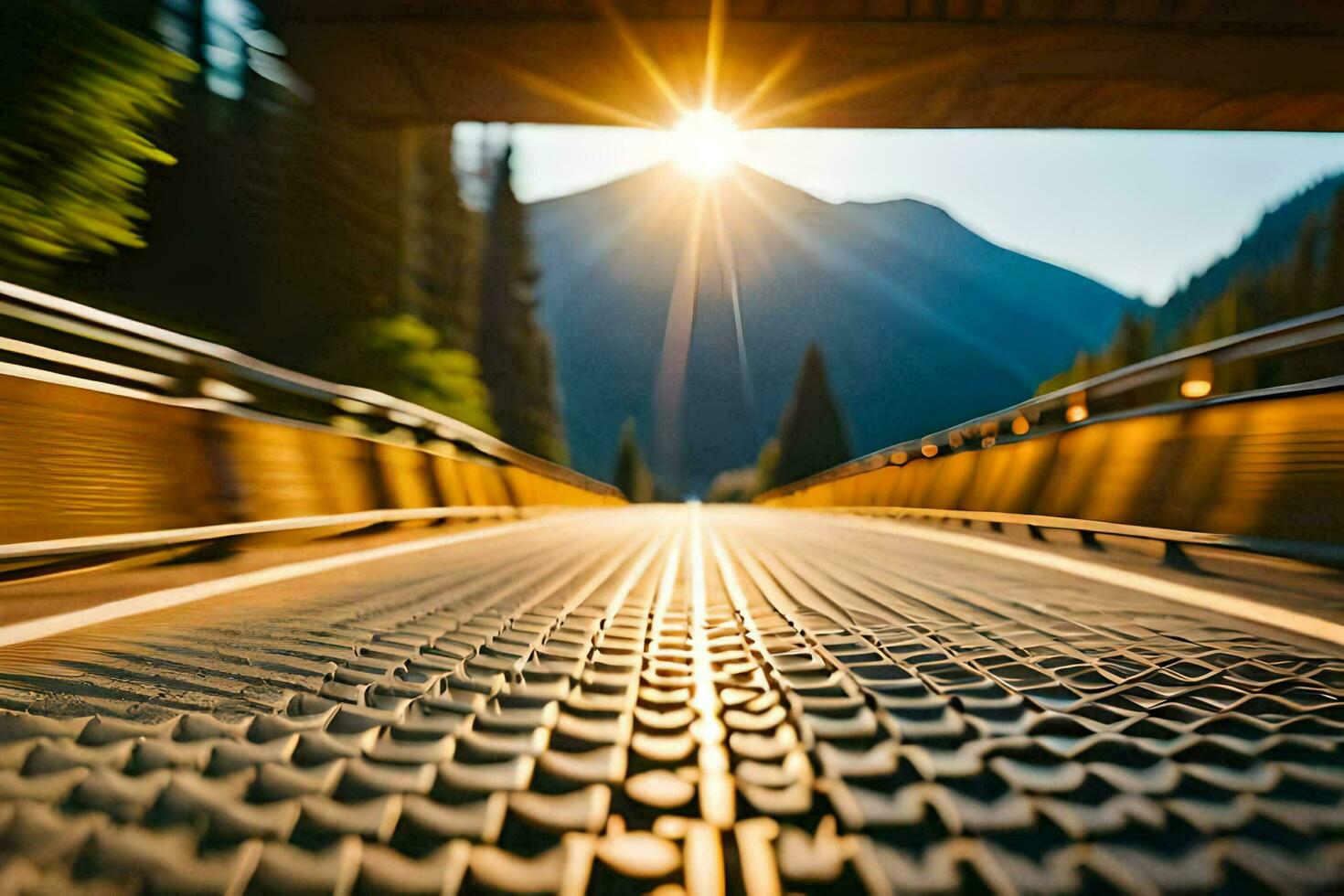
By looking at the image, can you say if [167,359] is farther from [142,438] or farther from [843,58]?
[843,58]

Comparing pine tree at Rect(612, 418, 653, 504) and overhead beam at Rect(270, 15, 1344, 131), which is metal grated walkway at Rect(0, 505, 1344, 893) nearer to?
overhead beam at Rect(270, 15, 1344, 131)

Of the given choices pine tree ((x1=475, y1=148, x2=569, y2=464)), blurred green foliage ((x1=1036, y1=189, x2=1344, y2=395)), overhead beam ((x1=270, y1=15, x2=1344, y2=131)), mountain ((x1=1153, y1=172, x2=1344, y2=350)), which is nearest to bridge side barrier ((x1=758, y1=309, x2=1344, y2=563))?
overhead beam ((x1=270, y1=15, x2=1344, y2=131))

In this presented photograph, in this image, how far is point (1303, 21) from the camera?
12445 mm

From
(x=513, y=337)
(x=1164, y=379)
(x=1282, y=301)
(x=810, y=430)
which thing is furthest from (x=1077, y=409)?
(x=810, y=430)

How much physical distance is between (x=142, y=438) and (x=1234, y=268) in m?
135

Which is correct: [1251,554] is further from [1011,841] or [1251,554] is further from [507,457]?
[507,457]

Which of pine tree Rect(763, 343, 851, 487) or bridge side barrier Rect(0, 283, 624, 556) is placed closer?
bridge side barrier Rect(0, 283, 624, 556)

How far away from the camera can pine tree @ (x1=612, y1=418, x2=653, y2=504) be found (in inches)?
4493

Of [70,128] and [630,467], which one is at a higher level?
[630,467]

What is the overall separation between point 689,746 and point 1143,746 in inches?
35.8

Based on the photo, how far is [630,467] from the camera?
377 feet

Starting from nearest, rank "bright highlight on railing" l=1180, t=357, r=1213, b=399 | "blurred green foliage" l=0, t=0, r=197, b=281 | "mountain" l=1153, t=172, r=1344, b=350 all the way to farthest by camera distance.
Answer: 1. "bright highlight on railing" l=1180, t=357, r=1213, b=399
2. "blurred green foliage" l=0, t=0, r=197, b=281
3. "mountain" l=1153, t=172, r=1344, b=350

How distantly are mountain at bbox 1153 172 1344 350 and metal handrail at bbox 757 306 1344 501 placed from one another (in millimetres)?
89652

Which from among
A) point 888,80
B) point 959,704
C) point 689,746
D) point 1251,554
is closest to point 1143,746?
point 959,704
